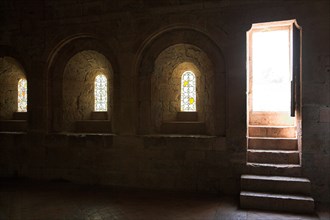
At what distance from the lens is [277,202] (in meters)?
4.25

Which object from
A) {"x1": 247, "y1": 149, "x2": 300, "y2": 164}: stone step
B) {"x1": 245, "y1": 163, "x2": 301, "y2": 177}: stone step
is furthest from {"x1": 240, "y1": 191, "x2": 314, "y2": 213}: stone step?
{"x1": 247, "y1": 149, "x2": 300, "y2": 164}: stone step

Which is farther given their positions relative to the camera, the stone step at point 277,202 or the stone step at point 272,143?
the stone step at point 272,143

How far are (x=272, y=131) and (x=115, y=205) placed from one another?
3320 millimetres

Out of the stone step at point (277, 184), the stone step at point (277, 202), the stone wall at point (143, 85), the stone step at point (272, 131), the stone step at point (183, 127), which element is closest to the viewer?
the stone step at point (277, 202)

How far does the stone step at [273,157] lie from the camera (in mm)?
4895

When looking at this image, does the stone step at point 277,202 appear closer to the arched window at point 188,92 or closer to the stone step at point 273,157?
the stone step at point 273,157

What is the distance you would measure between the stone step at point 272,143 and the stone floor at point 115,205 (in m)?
1.14

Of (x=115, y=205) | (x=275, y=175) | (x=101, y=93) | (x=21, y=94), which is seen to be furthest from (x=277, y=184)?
(x=21, y=94)

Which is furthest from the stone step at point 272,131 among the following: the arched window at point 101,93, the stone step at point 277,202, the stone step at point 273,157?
the arched window at point 101,93

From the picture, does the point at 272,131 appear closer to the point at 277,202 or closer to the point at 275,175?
the point at 275,175

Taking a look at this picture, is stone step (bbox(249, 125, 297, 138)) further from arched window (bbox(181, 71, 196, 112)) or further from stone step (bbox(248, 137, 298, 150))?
arched window (bbox(181, 71, 196, 112))

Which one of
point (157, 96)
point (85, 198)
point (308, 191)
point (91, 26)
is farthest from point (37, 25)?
point (308, 191)

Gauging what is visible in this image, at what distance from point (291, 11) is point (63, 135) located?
16.6 ft

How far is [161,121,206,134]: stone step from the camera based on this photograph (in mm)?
5762
